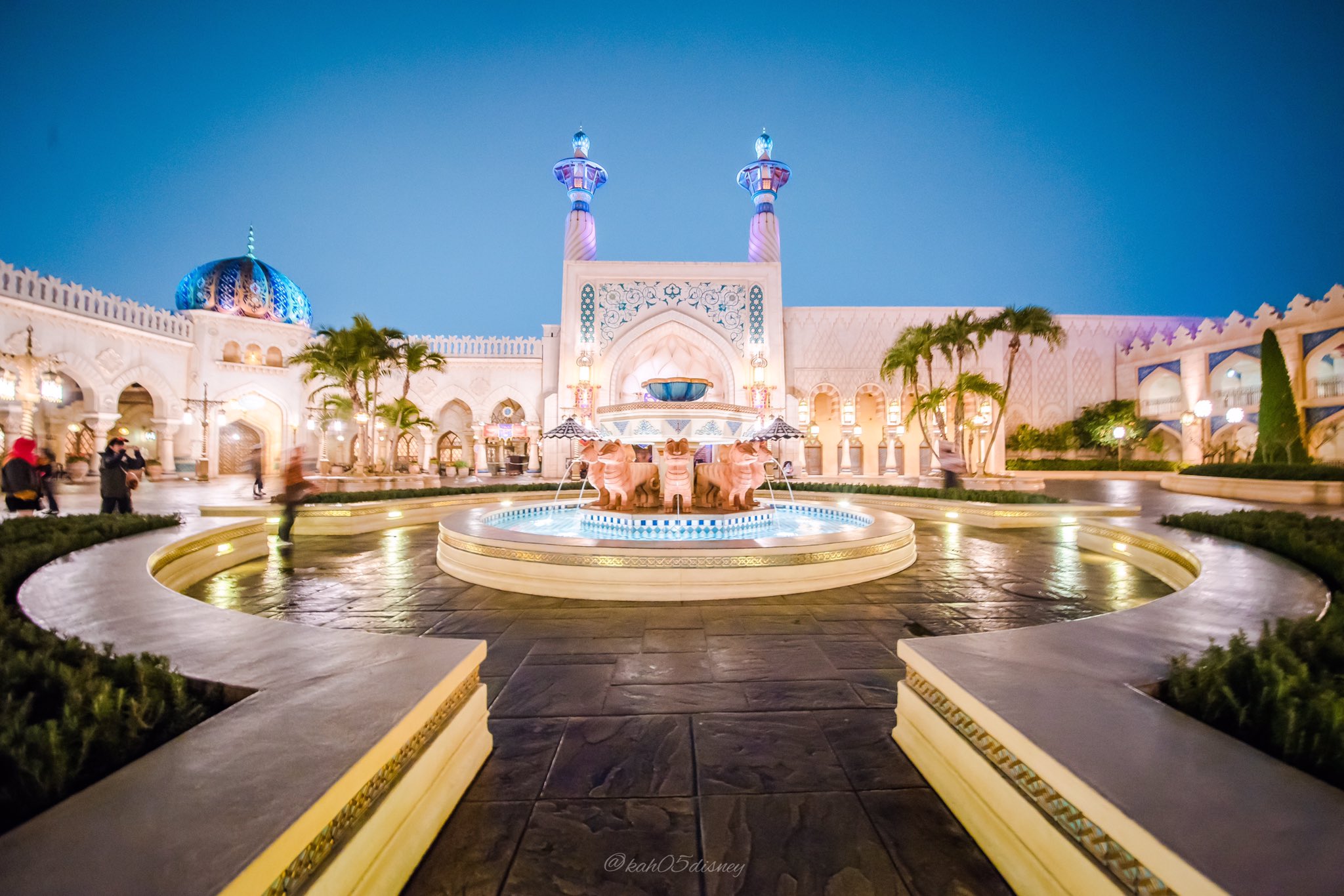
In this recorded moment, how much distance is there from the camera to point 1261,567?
3.74 meters

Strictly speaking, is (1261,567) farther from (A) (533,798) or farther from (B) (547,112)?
(B) (547,112)

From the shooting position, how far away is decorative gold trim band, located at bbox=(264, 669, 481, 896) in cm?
104

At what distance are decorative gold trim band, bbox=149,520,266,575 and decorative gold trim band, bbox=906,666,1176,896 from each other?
188 inches

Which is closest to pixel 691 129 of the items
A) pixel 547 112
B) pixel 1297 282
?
pixel 547 112

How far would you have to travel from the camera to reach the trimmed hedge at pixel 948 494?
8.55 meters

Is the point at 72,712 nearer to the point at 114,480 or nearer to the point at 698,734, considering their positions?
the point at 698,734

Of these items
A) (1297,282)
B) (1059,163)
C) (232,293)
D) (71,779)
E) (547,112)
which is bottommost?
(71,779)

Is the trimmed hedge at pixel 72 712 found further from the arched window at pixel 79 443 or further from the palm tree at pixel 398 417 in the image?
the arched window at pixel 79 443

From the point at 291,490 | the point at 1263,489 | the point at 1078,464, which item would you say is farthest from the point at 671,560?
the point at 1078,464

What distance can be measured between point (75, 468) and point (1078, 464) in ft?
120

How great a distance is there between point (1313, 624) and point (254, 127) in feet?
341

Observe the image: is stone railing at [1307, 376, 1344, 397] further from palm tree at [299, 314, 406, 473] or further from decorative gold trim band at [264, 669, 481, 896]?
palm tree at [299, 314, 406, 473]

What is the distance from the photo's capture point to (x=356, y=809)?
126 centimetres

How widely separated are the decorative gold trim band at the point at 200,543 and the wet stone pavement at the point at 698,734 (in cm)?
39
